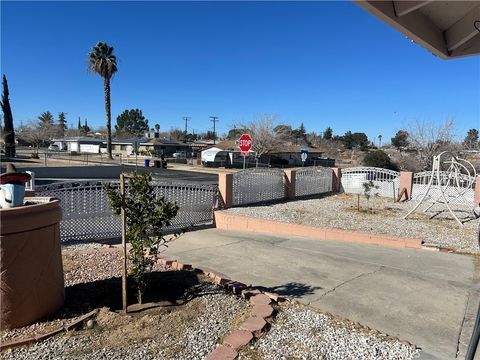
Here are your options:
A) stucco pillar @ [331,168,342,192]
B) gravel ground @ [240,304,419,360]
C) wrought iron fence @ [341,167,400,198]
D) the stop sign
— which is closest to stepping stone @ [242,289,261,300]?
gravel ground @ [240,304,419,360]

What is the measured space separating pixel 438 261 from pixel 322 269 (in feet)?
7.17

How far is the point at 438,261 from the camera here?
6523 millimetres

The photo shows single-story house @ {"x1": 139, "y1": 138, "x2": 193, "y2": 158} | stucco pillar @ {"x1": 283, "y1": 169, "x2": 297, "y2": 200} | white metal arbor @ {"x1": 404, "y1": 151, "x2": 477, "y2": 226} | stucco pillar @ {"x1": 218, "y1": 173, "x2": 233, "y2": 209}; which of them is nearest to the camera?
white metal arbor @ {"x1": 404, "y1": 151, "x2": 477, "y2": 226}

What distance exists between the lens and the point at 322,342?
339 cm

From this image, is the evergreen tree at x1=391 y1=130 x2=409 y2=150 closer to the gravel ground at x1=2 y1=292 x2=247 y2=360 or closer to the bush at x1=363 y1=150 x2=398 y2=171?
the bush at x1=363 y1=150 x2=398 y2=171

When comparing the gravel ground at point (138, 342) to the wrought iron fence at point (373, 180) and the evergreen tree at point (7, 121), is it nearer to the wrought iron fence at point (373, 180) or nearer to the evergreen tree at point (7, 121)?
the wrought iron fence at point (373, 180)

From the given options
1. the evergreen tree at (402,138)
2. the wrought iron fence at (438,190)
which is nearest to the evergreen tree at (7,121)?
the evergreen tree at (402,138)

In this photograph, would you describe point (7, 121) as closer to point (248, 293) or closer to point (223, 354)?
point (248, 293)

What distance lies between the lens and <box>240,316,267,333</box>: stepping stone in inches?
136

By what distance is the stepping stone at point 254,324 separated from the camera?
3.46m

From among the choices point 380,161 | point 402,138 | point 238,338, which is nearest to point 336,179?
point 238,338

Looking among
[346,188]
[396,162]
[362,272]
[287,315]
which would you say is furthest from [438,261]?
[396,162]

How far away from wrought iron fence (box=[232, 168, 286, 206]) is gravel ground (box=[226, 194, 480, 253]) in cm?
45

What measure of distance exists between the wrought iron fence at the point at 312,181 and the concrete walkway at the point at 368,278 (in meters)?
6.30
